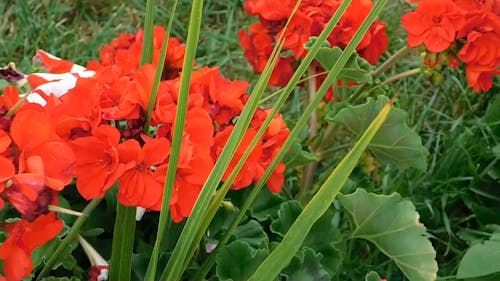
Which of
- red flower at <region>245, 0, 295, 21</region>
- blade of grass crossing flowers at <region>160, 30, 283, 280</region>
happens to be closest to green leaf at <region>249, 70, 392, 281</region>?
blade of grass crossing flowers at <region>160, 30, 283, 280</region>

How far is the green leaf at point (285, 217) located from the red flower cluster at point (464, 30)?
1.24ft

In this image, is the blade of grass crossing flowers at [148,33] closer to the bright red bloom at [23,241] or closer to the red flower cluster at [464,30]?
the bright red bloom at [23,241]

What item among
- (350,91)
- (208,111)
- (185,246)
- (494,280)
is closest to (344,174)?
(185,246)

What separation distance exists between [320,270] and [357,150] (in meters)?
0.44

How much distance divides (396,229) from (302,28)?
44cm

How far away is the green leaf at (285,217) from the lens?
4.01ft

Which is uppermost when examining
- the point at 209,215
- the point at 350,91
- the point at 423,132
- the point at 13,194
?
the point at 13,194

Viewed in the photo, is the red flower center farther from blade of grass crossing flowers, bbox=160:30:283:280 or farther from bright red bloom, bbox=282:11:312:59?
blade of grass crossing flowers, bbox=160:30:283:280

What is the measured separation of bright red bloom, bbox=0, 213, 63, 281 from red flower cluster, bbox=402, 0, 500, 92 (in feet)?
2.57

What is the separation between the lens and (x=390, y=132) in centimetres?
129

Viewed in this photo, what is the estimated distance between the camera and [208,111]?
3.43 ft

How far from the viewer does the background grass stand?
1.76m

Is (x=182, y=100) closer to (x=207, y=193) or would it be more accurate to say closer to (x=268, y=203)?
(x=207, y=193)

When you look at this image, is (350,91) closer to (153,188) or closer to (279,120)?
(279,120)
